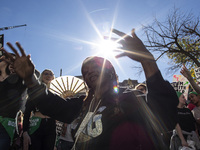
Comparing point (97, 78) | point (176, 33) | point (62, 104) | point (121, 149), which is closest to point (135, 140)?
point (121, 149)

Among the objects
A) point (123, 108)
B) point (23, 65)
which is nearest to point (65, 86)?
point (23, 65)

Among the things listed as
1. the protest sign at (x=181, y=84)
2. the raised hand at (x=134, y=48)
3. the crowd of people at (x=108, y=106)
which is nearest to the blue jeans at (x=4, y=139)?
the crowd of people at (x=108, y=106)

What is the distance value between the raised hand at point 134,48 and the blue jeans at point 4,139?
1.79 metres

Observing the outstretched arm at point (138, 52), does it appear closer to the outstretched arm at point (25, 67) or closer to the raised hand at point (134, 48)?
the raised hand at point (134, 48)

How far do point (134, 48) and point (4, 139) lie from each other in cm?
199

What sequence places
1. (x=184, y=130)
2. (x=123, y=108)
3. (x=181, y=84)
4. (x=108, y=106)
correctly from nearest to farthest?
1. (x=123, y=108)
2. (x=108, y=106)
3. (x=184, y=130)
4. (x=181, y=84)

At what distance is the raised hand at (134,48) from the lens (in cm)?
148

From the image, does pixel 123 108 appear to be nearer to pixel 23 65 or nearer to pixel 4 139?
pixel 23 65

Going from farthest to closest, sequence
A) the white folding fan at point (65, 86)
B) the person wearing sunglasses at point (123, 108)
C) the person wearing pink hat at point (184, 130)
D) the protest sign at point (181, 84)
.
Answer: the protest sign at point (181, 84) < the white folding fan at point (65, 86) < the person wearing pink hat at point (184, 130) < the person wearing sunglasses at point (123, 108)

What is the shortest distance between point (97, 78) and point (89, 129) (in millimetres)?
558

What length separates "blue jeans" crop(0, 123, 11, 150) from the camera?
2212mm

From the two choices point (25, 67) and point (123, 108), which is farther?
point (25, 67)

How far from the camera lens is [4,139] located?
2.24 m

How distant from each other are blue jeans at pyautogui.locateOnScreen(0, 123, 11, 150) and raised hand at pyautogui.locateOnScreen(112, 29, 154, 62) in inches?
70.3
